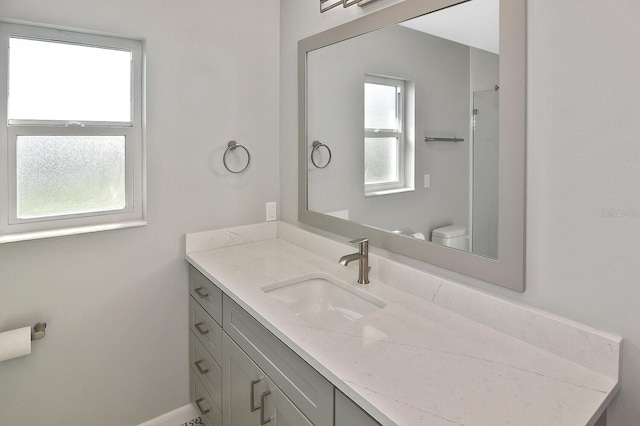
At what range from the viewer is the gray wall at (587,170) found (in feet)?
3.06

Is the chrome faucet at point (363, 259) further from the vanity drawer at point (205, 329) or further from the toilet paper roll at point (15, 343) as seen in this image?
the toilet paper roll at point (15, 343)

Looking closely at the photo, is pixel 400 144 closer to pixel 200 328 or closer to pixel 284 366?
pixel 284 366

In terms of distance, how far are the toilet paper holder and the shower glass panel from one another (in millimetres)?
1722

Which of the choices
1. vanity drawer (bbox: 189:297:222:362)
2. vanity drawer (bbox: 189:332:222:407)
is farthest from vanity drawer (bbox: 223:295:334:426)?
vanity drawer (bbox: 189:332:222:407)

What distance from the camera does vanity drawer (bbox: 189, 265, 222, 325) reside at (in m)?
1.67

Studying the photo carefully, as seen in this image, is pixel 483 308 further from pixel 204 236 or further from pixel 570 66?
pixel 204 236

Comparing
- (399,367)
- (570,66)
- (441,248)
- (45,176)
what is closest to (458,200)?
(441,248)

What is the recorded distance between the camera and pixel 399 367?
3.28 ft

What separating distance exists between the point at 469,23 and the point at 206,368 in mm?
1779

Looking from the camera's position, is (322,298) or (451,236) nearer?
(451,236)

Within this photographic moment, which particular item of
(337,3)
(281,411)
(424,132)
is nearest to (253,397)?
(281,411)

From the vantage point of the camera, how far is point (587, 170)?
3.30 ft

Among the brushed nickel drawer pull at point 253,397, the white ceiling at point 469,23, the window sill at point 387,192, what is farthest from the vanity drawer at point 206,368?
the white ceiling at point 469,23

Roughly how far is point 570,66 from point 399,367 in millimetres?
908
